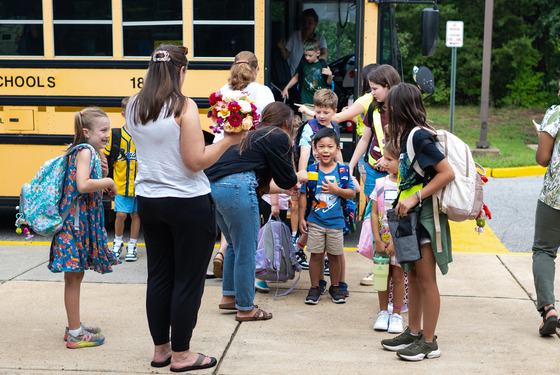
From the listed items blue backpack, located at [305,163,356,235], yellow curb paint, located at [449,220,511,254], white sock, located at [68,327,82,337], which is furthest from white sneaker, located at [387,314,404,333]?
yellow curb paint, located at [449,220,511,254]

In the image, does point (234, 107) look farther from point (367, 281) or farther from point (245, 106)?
point (367, 281)

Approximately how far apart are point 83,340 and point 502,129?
14.8 m

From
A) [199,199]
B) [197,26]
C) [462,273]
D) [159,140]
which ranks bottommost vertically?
[462,273]

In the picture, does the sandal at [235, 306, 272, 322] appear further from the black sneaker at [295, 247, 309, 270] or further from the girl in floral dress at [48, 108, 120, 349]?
the black sneaker at [295, 247, 309, 270]

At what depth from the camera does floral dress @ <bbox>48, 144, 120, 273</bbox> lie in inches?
161

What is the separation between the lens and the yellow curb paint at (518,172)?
463 inches

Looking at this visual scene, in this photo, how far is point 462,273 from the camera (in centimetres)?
596

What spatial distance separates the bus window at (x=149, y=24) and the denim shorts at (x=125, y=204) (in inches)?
52.0

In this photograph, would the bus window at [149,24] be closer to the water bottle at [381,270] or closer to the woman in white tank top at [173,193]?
the woman in white tank top at [173,193]

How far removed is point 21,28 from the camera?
668 cm

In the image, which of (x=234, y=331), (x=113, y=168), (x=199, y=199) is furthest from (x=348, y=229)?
(x=113, y=168)

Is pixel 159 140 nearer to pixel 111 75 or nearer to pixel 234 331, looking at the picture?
pixel 234 331

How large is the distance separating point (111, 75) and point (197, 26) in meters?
0.91

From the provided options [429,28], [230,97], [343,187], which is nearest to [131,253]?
[343,187]
